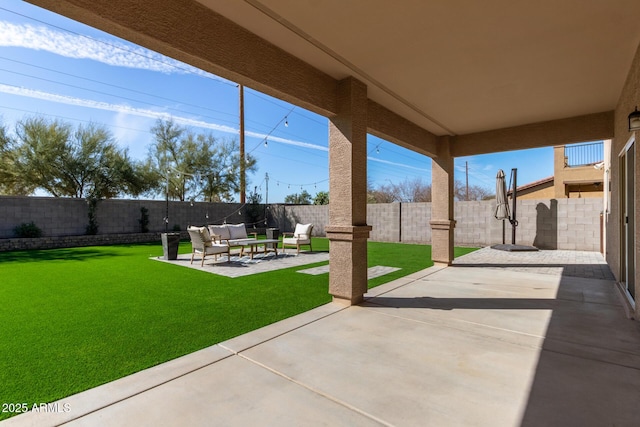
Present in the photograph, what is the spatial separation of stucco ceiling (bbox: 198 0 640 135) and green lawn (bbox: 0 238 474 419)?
303 centimetres

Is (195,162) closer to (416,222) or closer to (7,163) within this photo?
(7,163)

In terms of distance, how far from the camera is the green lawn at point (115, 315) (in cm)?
232

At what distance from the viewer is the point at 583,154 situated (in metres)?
15.9

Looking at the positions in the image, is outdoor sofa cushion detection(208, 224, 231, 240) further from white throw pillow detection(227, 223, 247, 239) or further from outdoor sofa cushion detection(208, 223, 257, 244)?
white throw pillow detection(227, 223, 247, 239)

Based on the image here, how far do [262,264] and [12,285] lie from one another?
4378 mm

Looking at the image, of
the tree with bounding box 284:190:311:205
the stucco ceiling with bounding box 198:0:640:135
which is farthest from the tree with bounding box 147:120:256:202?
the tree with bounding box 284:190:311:205

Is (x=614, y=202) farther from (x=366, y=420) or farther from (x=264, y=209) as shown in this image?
(x=264, y=209)

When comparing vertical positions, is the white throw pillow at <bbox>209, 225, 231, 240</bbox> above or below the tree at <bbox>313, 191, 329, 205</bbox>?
below

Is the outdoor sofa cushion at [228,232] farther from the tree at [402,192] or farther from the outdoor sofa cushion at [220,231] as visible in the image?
the tree at [402,192]

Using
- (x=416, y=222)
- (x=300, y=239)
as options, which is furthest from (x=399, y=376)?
(x=416, y=222)

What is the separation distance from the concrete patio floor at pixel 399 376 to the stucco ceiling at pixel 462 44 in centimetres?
295

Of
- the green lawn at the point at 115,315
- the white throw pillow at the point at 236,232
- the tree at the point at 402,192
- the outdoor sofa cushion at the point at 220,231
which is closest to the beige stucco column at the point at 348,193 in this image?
the green lawn at the point at 115,315

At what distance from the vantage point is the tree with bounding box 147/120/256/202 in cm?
1806

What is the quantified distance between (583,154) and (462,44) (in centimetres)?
1747
